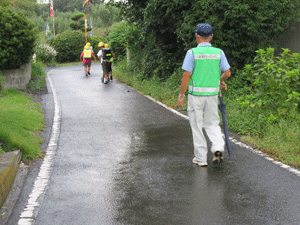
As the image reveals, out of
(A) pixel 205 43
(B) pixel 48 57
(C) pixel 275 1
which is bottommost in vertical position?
(B) pixel 48 57

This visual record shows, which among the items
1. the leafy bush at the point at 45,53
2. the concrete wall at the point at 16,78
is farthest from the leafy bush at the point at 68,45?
the concrete wall at the point at 16,78

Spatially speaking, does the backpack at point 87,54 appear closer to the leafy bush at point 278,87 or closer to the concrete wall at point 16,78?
the concrete wall at point 16,78

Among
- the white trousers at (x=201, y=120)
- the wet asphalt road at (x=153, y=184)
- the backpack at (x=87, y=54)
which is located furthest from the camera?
the backpack at (x=87, y=54)

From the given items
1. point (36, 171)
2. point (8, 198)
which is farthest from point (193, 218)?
point (36, 171)

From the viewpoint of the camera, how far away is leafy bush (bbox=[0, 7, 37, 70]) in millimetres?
13578

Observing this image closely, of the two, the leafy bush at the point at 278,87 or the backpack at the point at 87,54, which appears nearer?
the leafy bush at the point at 278,87

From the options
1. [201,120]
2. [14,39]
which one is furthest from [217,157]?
[14,39]

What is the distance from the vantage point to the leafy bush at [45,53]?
104 ft

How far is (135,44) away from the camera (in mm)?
18219

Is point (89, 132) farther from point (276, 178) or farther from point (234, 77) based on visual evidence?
point (234, 77)

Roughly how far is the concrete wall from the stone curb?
8536 mm

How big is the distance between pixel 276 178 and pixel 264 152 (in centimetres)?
128

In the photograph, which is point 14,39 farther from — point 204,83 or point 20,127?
point 204,83

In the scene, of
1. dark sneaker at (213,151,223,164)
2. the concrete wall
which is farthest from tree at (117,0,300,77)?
dark sneaker at (213,151,223,164)
